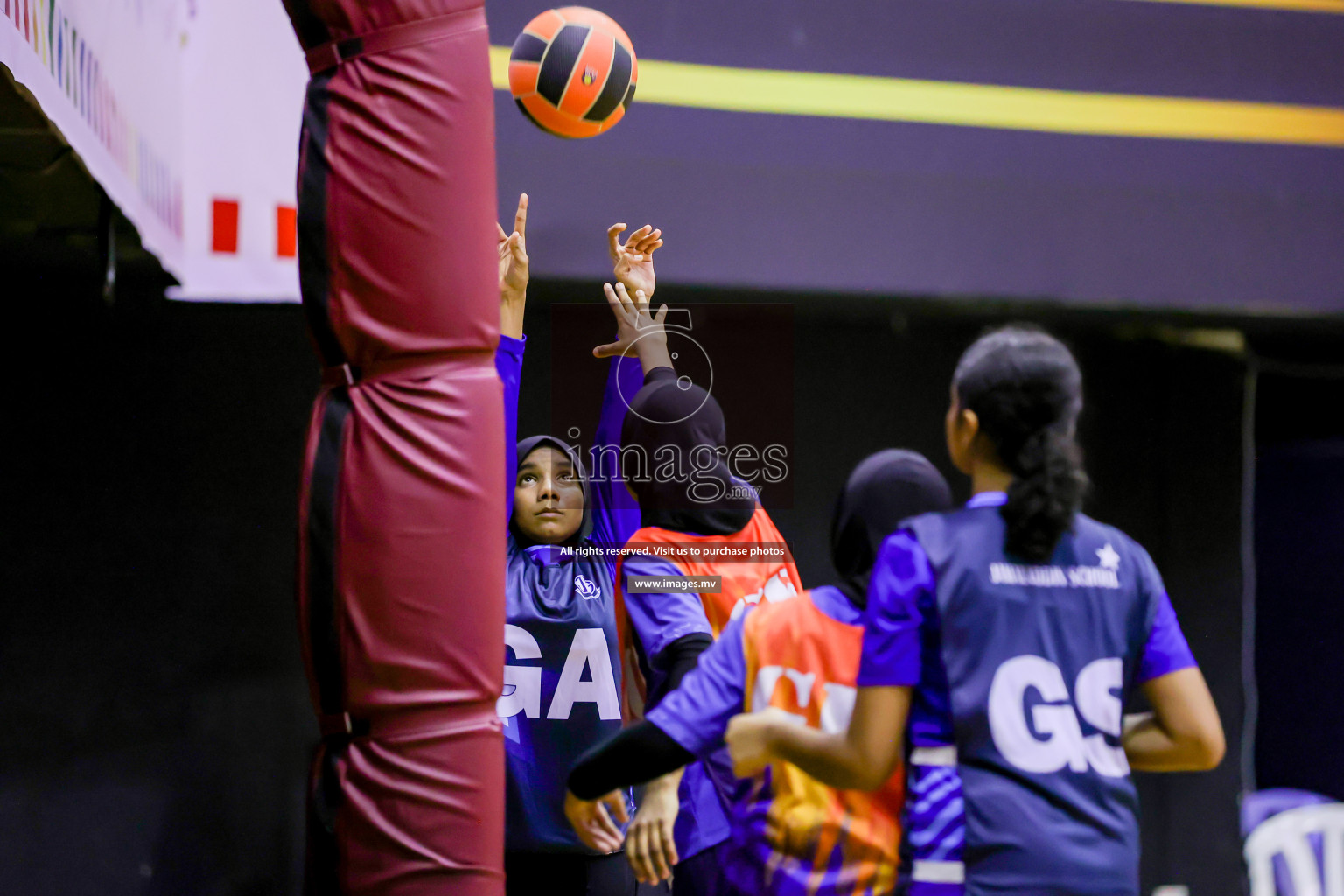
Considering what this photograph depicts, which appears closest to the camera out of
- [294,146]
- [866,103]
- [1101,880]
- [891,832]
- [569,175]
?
[1101,880]

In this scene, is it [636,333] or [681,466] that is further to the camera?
[636,333]

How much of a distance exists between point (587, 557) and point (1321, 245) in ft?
12.5

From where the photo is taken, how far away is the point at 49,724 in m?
5.00

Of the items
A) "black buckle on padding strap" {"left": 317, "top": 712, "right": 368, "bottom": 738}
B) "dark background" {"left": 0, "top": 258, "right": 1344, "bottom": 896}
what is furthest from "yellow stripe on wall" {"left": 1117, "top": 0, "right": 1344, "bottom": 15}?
"black buckle on padding strap" {"left": 317, "top": 712, "right": 368, "bottom": 738}

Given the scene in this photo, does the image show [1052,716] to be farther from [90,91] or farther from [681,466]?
[90,91]

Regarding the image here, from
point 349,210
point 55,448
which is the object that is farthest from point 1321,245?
point 55,448

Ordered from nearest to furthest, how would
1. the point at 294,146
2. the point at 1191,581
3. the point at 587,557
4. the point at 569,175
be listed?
1. the point at 587,557
2. the point at 294,146
3. the point at 569,175
4. the point at 1191,581

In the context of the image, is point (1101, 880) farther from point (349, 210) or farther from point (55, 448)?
point (55, 448)

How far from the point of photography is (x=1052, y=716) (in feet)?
6.24

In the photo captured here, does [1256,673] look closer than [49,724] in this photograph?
No

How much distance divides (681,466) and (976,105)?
2.99 m

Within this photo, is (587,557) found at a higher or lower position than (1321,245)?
lower

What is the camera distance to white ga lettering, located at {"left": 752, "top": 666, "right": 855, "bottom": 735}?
2.08 metres

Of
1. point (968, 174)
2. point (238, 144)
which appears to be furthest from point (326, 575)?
point (968, 174)
